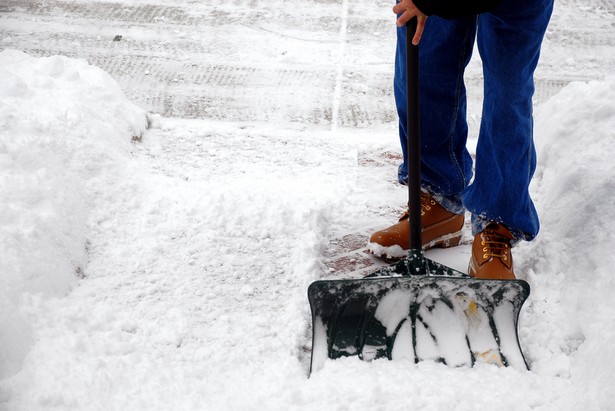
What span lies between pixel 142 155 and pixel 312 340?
143 cm

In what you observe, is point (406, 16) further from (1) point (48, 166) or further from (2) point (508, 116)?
(1) point (48, 166)

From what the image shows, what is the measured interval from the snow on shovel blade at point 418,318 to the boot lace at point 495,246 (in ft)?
0.92

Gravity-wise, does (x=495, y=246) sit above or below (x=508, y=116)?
below

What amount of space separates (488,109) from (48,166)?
1578mm

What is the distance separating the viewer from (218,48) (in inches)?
179

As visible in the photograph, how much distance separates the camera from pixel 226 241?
2375 millimetres

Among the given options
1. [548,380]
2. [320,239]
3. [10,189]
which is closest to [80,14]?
[10,189]

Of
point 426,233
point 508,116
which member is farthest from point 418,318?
point 508,116

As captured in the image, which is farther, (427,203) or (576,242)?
(427,203)

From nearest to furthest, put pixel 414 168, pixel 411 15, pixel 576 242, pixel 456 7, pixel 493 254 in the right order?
pixel 456 7
pixel 411 15
pixel 414 168
pixel 493 254
pixel 576 242

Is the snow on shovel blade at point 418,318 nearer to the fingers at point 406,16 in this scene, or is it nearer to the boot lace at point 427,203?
the boot lace at point 427,203

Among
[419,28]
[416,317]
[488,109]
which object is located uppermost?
[419,28]

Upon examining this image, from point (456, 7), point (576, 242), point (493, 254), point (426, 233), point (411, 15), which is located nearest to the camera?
point (456, 7)

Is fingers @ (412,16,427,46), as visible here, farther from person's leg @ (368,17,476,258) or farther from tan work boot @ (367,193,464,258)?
tan work boot @ (367,193,464,258)
